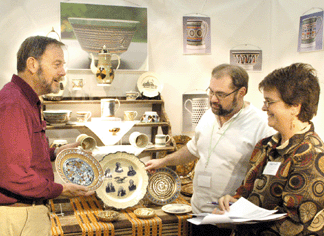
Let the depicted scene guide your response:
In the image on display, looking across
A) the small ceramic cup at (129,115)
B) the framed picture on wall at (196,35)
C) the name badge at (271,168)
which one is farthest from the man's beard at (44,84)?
the framed picture on wall at (196,35)

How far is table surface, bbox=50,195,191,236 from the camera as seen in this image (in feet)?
6.84

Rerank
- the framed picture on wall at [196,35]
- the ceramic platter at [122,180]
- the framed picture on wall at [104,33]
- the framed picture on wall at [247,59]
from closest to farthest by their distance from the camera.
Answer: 1. the ceramic platter at [122,180]
2. the framed picture on wall at [104,33]
3. the framed picture on wall at [196,35]
4. the framed picture on wall at [247,59]

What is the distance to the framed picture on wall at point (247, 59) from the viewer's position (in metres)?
3.29

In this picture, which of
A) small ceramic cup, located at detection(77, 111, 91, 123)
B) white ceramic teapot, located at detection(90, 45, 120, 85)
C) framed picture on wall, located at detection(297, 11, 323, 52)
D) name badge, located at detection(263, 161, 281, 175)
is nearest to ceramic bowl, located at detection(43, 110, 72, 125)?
small ceramic cup, located at detection(77, 111, 91, 123)

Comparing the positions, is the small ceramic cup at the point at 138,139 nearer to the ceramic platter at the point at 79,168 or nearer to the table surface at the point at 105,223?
the table surface at the point at 105,223

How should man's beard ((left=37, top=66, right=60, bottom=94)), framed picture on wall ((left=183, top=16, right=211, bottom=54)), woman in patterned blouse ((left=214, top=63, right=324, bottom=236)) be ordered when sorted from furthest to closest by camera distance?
framed picture on wall ((left=183, top=16, right=211, bottom=54)) < man's beard ((left=37, top=66, right=60, bottom=94)) < woman in patterned blouse ((left=214, top=63, right=324, bottom=236))

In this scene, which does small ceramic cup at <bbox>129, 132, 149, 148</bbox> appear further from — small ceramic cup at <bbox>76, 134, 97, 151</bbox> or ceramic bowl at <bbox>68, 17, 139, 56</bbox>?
ceramic bowl at <bbox>68, 17, 139, 56</bbox>

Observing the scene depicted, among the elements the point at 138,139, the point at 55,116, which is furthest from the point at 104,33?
the point at 138,139

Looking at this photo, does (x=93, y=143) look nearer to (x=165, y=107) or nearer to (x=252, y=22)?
(x=165, y=107)

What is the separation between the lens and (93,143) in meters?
2.61

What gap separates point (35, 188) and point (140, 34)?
74.0 inches

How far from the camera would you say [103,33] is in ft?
9.39

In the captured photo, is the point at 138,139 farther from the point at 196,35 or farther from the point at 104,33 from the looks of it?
the point at 196,35

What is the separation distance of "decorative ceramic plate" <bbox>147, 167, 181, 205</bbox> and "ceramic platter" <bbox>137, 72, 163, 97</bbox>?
723 mm
